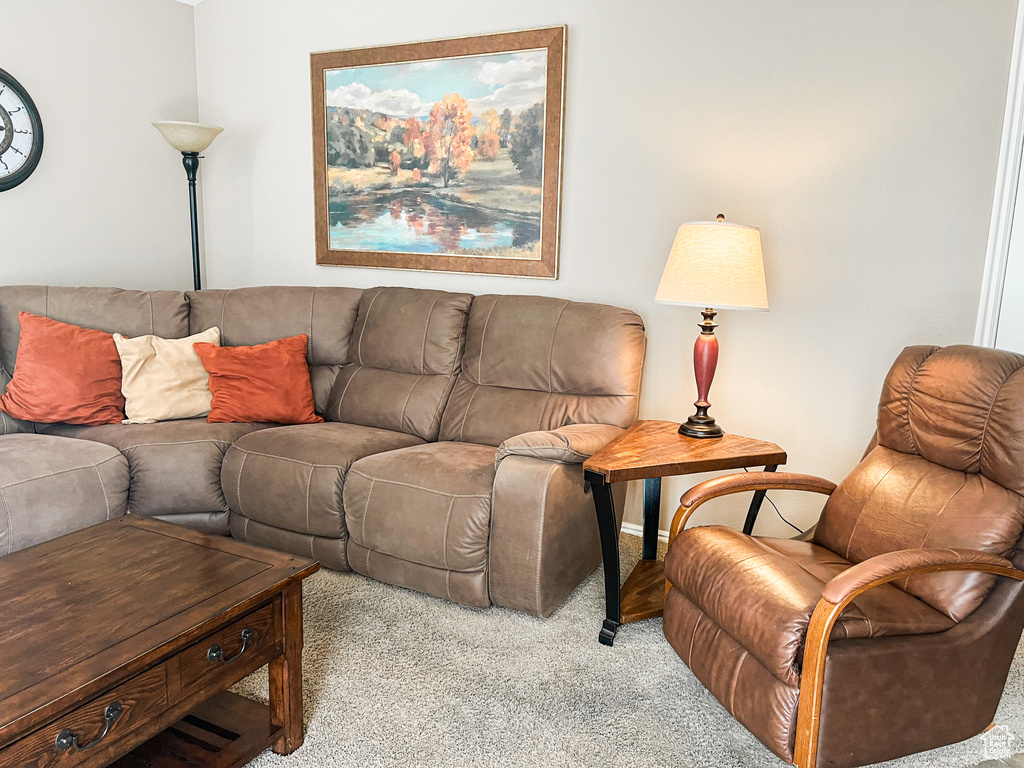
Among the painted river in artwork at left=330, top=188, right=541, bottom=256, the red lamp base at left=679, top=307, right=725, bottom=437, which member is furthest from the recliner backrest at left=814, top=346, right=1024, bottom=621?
the painted river in artwork at left=330, top=188, right=541, bottom=256

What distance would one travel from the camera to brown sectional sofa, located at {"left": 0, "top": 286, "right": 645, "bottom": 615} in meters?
2.50

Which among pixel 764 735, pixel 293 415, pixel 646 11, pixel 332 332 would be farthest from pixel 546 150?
pixel 764 735

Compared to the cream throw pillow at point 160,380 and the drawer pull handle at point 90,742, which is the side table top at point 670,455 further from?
the cream throw pillow at point 160,380

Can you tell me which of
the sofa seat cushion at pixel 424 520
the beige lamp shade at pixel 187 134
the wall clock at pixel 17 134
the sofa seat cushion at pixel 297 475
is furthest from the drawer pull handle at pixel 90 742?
the beige lamp shade at pixel 187 134

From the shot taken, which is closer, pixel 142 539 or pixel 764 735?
pixel 764 735

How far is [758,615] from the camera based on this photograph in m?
1.82

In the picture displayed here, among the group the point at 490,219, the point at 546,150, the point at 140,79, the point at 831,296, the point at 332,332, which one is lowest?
the point at 332,332

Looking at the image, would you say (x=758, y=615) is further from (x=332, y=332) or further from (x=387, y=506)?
(x=332, y=332)

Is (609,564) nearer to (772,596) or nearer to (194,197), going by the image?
(772,596)

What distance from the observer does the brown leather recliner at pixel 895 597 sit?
1.73 m

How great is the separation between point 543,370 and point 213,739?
1.74 m

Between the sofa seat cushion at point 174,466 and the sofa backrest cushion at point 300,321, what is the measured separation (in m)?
0.57

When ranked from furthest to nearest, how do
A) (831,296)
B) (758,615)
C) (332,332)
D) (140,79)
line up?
(140,79)
(332,332)
(831,296)
(758,615)

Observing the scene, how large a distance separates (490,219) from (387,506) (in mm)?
1539
